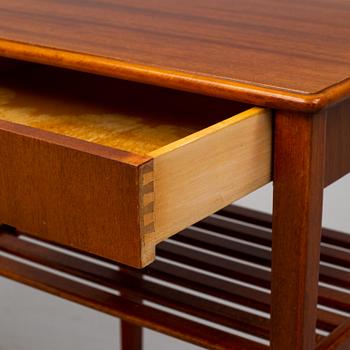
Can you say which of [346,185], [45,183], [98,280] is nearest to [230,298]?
[98,280]

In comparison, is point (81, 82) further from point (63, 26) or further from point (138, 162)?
point (138, 162)

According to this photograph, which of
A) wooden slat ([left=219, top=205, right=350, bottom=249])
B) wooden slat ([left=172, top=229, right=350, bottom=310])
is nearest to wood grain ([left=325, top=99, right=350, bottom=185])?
wooden slat ([left=172, top=229, right=350, bottom=310])

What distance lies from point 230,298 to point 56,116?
14.0 inches

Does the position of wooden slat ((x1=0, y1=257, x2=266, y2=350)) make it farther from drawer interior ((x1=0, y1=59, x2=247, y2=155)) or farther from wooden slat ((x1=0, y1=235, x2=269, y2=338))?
drawer interior ((x1=0, y1=59, x2=247, y2=155))

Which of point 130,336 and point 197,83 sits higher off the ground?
point 197,83

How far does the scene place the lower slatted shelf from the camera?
1352mm

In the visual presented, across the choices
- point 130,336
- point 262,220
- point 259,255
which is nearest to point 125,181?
point 259,255

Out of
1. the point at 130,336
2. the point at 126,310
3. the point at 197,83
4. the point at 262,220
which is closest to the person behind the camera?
the point at 197,83

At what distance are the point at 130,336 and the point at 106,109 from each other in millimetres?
632

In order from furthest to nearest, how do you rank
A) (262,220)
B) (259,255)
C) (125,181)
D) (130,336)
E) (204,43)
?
(130,336)
(262,220)
(259,255)
(204,43)
(125,181)

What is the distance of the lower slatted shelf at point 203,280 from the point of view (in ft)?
4.43

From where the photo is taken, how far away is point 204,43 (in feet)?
4.25

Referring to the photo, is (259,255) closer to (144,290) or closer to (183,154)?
(144,290)

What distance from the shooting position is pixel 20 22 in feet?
4.67
